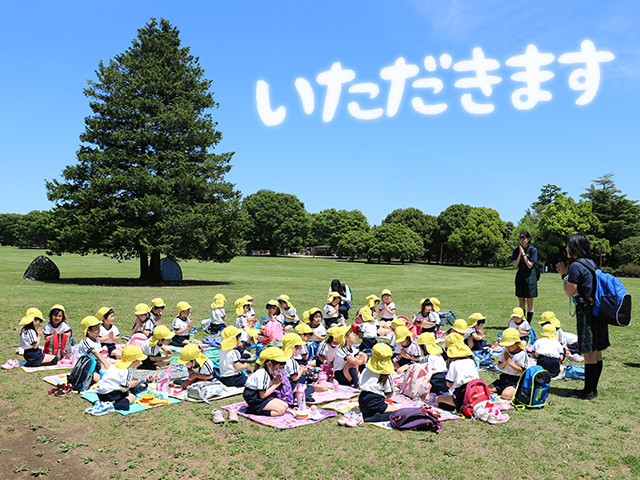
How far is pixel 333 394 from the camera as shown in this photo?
28.1 feet

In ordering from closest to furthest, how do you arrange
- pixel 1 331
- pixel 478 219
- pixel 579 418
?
pixel 579 418
pixel 1 331
pixel 478 219

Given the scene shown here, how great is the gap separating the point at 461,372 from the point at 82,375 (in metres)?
7.08

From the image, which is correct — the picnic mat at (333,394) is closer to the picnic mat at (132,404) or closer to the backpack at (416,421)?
the backpack at (416,421)

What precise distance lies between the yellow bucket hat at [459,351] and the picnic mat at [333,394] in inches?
83.9

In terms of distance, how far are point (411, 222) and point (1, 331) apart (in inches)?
3382

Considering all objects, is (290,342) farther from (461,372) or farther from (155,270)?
(155,270)

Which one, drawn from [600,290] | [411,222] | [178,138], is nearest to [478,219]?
[411,222]

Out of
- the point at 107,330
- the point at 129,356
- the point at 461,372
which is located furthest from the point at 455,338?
the point at 107,330

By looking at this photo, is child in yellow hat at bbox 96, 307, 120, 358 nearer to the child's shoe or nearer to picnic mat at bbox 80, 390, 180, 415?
picnic mat at bbox 80, 390, 180, 415

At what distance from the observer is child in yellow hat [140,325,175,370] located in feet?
32.4

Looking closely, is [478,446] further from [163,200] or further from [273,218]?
[273,218]

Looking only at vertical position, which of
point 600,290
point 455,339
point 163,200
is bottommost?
point 455,339

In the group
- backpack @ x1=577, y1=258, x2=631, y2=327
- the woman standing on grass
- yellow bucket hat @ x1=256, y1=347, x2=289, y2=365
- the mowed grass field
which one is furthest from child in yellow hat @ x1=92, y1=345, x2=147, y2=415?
backpack @ x1=577, y1=258, x2=631, y2=327

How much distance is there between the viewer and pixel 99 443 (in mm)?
6328
